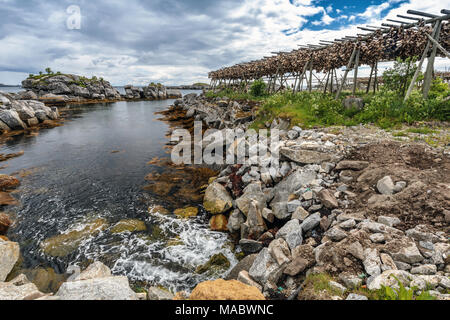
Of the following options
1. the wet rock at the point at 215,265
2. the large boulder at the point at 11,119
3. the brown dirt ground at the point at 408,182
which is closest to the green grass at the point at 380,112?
the brown dirt ground at the point at 408,182

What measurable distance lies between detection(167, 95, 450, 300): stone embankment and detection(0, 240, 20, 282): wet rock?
19.5 feet

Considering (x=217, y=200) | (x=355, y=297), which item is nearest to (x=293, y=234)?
(x=355, y=297)

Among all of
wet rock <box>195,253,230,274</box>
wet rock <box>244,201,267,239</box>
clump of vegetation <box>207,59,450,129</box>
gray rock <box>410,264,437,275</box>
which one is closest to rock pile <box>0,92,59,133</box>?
clump of vegetation <box>207,59,450,129</box>

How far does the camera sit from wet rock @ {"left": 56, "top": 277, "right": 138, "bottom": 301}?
338 cm

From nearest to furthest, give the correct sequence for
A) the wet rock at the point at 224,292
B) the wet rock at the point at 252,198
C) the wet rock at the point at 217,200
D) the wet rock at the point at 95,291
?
the wet rock at the point at 224,292 → the wet rock at the point at 95,291 → the wet rock at the point at 252,198 → the wet rock at the point at 217,200

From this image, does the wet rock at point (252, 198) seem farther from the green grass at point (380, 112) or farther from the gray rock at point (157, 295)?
the green grass at point (380, 112)

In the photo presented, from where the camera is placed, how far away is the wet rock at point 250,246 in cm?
621

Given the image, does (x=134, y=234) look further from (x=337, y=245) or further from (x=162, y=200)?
(x=337, y=245)

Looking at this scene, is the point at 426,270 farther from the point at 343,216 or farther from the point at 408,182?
the point at 408,182

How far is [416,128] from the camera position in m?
8.88

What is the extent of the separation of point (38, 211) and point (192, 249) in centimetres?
738

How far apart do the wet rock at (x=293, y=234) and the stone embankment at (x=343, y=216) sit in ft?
0.08

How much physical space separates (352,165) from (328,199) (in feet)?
6.52

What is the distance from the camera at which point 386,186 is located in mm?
5488
